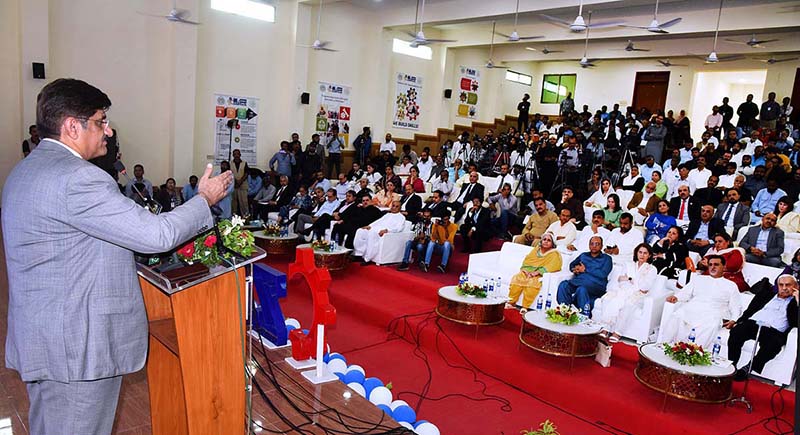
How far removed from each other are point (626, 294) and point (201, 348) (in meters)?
4.61

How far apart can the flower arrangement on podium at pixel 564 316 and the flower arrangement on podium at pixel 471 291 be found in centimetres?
80

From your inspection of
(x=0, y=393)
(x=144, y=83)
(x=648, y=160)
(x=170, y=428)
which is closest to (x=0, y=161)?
(x=144, y=83)

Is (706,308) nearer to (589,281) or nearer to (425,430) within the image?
(589,281)

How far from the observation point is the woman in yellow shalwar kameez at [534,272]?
6035 mm

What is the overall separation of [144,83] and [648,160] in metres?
9.31

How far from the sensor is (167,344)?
2.03 m

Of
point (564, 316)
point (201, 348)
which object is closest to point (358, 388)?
point (201, 348)

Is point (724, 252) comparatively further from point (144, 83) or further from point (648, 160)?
point (144, 83)

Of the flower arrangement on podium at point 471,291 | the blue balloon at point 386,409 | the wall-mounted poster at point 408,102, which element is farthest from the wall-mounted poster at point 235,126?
the blue balloon at point 386,409

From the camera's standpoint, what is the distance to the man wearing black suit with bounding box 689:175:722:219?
25.5 ft

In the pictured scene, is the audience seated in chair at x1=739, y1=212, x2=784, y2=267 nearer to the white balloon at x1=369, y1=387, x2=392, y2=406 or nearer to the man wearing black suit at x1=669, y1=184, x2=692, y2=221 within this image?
the man wearing black suit at x1=669, y1=184, x2=692, y2=221

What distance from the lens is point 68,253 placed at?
58.0 inches

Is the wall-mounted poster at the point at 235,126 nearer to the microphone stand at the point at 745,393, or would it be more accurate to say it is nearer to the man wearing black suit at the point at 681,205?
the man wearing black suit at the point at 681,205

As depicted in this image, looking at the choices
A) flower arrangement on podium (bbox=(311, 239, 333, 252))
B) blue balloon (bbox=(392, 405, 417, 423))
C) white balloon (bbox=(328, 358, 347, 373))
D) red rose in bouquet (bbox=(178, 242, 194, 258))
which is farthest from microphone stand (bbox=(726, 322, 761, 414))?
flower arrangement on podium (bbox=(311, 239, 333, 252))
